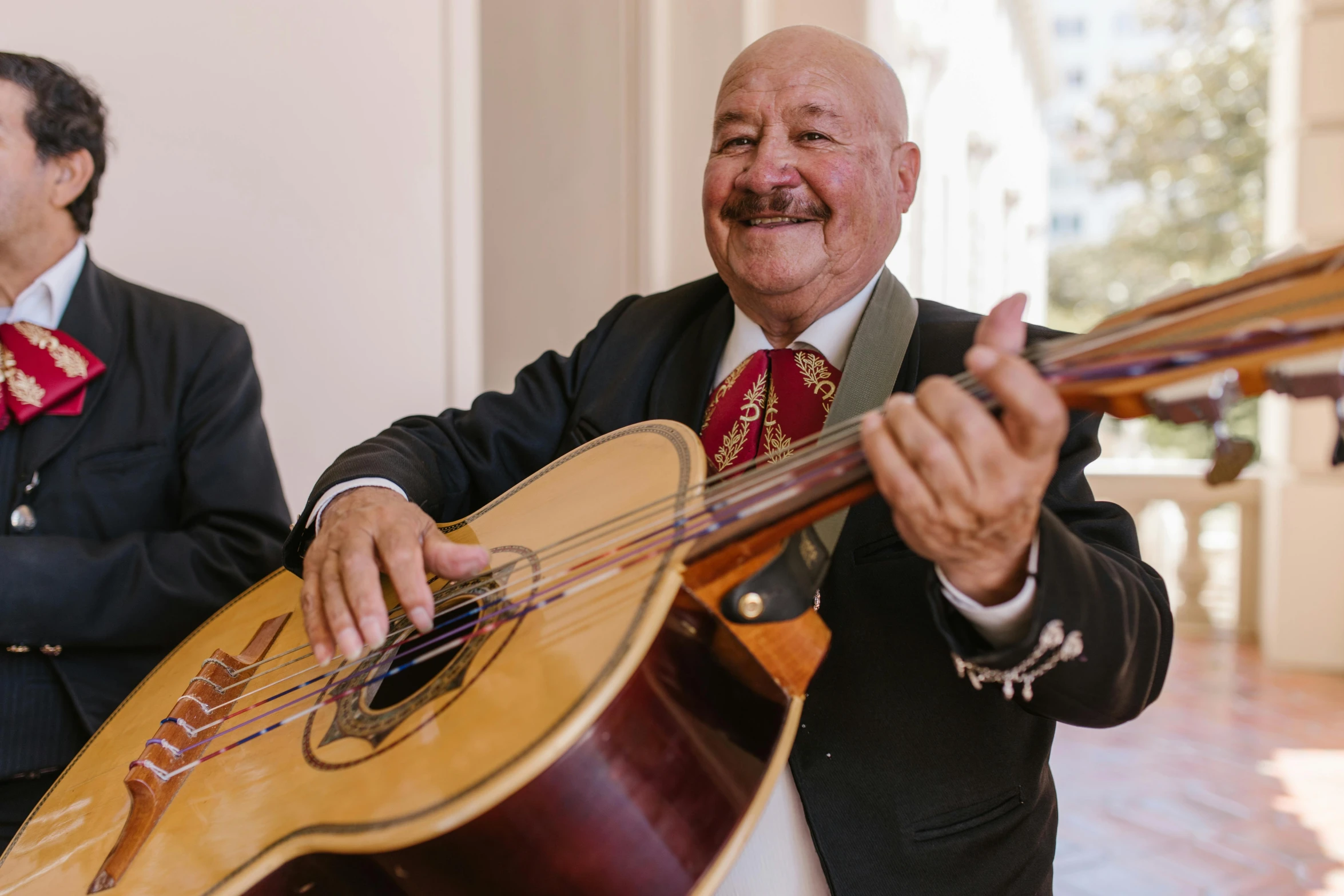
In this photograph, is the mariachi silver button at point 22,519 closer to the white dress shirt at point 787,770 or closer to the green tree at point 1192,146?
the white dress shirt at point 787,770

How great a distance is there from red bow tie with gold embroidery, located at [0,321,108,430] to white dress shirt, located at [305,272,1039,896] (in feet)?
2.41

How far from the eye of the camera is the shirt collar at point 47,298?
194 cm

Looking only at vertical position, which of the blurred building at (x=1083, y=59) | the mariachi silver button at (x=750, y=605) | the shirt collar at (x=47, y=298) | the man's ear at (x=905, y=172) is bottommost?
the mariachi silver button at (x=750, y=605)

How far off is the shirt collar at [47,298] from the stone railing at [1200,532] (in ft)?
19.6

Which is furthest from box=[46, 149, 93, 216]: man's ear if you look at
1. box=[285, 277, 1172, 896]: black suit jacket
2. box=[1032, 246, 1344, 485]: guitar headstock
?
box=[1032, 246, 1344, 485]: guitar headstock

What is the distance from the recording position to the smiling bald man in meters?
0.91

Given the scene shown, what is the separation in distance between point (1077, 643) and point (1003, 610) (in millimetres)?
78

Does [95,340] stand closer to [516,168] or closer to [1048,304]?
[516,168]

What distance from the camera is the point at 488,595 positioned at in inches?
43.7

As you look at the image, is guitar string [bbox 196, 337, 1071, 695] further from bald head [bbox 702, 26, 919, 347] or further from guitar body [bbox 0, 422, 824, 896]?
bald head [bbox 702, 26, 919, 347]

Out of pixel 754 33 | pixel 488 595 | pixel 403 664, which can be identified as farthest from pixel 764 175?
pixel 754 33

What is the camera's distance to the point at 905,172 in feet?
5.51

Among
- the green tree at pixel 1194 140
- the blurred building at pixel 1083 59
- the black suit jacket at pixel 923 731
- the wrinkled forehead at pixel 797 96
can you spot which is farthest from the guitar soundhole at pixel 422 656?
the blurred building at pixel 1083 59

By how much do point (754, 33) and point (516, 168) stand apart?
110 centimetres
